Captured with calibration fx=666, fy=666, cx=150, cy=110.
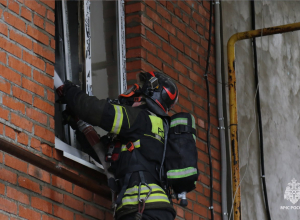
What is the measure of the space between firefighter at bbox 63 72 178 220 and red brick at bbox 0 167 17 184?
0.68 metres

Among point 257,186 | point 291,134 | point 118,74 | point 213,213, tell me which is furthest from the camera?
point 291,134

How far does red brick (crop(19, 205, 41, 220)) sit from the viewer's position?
Answer: 171 inches

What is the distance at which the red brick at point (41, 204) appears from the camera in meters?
4.47

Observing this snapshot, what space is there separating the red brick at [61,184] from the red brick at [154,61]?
1.71m

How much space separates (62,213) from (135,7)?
7.48 feet

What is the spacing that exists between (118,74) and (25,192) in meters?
1.96

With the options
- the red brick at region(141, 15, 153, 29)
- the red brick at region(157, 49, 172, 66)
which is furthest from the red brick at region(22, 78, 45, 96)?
the red brick at region(157, 49, 172, 66)

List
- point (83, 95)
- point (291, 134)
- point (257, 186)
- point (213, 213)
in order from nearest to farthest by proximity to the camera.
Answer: point (83, 95)
point (213, 213)
point (257, 186)
point (291, 134)

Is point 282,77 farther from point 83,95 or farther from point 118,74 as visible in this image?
point 83,95

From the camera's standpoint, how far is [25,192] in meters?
4.42

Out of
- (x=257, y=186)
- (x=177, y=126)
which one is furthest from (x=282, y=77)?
(x=177, y=126)

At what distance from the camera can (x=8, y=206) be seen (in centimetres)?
424

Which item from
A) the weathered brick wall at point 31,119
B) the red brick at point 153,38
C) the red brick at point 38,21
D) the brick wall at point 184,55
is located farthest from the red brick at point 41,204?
the red brick at point 153,38

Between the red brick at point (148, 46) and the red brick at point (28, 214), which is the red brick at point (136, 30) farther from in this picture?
the red brick at point (28, 214)
